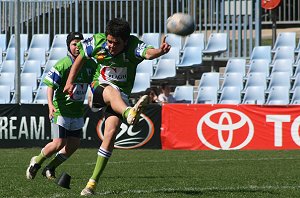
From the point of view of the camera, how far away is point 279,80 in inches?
946

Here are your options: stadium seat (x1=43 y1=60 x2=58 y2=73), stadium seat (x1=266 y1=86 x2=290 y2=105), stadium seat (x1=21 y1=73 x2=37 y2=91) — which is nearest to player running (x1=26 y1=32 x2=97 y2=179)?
stadium seat (x1=266 y1=86 x2=290 y2=105)

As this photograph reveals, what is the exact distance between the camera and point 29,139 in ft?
69.3

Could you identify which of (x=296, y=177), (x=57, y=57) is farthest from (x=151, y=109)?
(x=296, y=177)

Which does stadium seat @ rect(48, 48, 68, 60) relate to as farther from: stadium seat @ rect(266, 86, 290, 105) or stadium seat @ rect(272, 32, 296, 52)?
stadium seat @ rect(266, 86, 290, 105)

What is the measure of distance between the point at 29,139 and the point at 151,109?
9.80 ft

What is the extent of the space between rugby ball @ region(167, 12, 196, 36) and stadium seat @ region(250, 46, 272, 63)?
431 inches

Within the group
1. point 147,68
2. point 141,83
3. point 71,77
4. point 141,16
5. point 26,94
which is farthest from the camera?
point 141,16

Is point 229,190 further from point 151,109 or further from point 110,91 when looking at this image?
point 151,109

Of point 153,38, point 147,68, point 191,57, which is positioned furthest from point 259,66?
point 153,38

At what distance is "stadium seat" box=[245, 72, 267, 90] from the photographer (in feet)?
79.0

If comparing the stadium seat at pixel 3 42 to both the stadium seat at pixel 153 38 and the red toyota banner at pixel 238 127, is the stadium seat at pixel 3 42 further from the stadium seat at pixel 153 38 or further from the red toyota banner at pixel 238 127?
the red toyota banner at pixel 238 127

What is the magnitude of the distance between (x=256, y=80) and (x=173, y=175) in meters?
11.8

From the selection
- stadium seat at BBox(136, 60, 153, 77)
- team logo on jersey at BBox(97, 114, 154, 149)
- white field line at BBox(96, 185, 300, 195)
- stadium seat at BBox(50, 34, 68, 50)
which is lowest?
team logo on jersey at BBox(97, 114, 154, 149)

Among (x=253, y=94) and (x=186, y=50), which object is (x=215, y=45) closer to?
(x=186, y=50)
